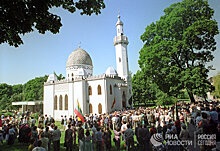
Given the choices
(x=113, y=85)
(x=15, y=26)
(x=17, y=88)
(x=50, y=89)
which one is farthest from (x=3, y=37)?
(x=17, y=88)

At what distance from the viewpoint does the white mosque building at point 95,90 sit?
23.9 m

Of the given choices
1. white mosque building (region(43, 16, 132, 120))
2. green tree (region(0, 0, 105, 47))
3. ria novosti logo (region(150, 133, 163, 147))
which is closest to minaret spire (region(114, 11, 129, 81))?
white mosque building (region(43, 16, 132, 120))

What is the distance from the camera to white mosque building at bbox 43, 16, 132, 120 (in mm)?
23859

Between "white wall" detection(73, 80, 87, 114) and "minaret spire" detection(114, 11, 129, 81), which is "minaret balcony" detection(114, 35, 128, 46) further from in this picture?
"white wall" detection(73, 80, 87, 114)

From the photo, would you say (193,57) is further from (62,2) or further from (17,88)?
(17,88)

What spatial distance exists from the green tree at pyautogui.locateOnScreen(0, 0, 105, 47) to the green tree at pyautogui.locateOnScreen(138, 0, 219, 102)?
12.9m

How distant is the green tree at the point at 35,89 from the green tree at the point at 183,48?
3424 cm

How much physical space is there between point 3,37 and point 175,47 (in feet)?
50.4

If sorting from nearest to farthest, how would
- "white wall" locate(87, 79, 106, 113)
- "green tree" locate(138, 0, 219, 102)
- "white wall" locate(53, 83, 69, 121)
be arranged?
"green tree" locate(138, 0, 219, 102), "white wall" locate(87, 79, 106, 113), "white wall" locate(53, 83, 69, 121)

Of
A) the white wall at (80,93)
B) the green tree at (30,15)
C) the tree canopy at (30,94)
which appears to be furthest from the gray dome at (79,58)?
the green tree at (30,15)

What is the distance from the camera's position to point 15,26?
190 inches

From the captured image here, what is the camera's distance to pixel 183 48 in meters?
15.9

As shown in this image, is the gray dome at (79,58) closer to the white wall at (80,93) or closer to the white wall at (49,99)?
the white wall at (49,99)

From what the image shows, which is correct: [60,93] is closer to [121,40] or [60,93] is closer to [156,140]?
[121,40]
